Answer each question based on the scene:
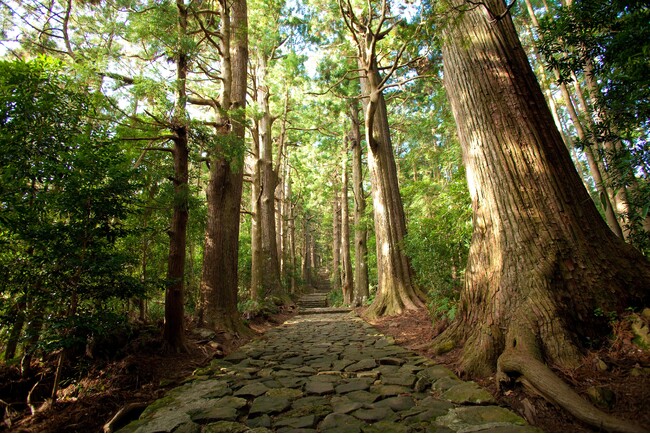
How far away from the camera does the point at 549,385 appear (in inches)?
86.3

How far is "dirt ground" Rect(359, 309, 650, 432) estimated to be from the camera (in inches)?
76.2

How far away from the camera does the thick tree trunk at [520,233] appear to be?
2.79 meters

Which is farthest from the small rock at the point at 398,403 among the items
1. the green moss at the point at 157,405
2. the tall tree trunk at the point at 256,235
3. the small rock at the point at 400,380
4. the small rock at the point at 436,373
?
the tall tree trunk at the point at 256,235

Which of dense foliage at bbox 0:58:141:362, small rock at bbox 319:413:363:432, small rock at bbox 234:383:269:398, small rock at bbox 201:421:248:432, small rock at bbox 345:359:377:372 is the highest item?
dense foliage at bbox 0:58:141:362

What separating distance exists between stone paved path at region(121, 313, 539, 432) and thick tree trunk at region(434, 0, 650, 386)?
0.51m

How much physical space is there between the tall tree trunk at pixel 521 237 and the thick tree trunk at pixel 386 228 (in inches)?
139

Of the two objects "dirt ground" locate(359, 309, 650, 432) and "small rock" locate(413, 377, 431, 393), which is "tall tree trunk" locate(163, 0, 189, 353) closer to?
"small rock" locate(413, 377, 431, 393)

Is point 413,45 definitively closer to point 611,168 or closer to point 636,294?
point 611,168

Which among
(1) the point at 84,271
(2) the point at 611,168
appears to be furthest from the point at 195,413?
(2) the point at 611,168

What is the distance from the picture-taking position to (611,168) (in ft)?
10.9

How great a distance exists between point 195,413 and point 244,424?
0.53m

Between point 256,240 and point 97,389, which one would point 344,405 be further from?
point 256,240

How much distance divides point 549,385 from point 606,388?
0.36m

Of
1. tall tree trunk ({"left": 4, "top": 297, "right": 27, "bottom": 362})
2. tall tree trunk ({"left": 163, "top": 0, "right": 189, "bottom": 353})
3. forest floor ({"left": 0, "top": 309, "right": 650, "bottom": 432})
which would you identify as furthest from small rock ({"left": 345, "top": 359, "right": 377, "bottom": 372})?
tall tree trunk ({"left": 4, "top": 297, "right": 27, "bottom": 362})
